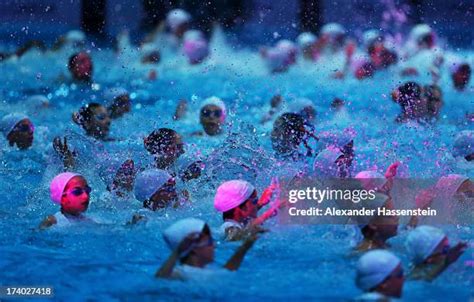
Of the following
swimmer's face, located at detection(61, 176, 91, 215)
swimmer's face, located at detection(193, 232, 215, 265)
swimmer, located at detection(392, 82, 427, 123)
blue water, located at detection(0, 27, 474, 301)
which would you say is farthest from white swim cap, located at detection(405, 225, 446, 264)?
swimmer's face, located at detection(61, 176, 91, 215)

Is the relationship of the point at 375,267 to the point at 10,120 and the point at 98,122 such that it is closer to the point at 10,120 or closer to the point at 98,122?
the point at 98,122

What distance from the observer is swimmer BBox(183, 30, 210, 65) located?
5.36 metres

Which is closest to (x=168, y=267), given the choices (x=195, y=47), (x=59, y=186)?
(x=59, y=186)

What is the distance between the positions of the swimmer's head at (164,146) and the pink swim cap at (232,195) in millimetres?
814

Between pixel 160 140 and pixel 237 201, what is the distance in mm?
985

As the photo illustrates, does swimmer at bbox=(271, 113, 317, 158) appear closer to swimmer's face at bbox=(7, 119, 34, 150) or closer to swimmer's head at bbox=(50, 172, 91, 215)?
swimmer's head at bbox=(50, 172, 91, 215)

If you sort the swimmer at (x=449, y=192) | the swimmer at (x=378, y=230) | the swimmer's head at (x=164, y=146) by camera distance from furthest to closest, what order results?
the swimmer's head at (x=164, y=146) < the swimmer at (x=449, y=192) < the swimmer at (x=378, y=230)

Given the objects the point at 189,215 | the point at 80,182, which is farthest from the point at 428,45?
the point at 80,182

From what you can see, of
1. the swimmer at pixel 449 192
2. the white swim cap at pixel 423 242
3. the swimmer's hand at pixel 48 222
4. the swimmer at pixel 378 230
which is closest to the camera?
the white swim cap at pixel 423 242

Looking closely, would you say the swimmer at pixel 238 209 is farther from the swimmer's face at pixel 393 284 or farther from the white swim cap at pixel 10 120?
the white swim cap at pixel 10 120

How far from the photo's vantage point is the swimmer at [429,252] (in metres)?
3.80

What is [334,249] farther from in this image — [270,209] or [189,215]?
[189,215]

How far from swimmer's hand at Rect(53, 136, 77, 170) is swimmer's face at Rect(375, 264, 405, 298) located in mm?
2363

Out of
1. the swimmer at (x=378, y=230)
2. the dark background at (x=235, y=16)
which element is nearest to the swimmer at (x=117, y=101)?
the dark background at (x=235, y=16)
